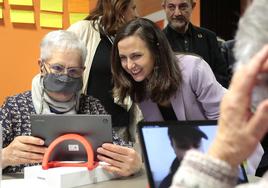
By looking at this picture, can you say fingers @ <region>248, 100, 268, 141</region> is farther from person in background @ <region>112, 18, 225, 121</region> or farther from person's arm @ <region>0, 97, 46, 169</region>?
person in background @ <region>112, 18, 225, 121</region>

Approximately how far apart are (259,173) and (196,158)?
4.02ft

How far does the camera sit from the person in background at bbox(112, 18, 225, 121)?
1956mm

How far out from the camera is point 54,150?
142cm

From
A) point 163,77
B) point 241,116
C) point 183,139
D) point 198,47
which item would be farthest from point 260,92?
point 198,47

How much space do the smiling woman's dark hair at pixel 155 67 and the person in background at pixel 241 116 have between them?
4.18 feet

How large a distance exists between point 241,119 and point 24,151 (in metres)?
0.98

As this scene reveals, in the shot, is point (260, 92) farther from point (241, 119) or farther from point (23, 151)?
point (23, 151)

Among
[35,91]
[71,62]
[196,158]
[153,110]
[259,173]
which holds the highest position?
[196,158]

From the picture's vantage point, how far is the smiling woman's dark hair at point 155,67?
197 centimetres

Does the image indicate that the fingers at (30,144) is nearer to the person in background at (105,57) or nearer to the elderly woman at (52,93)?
the elderly woman at (52,93)

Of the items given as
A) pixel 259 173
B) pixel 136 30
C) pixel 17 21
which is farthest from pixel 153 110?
pixel 17 21

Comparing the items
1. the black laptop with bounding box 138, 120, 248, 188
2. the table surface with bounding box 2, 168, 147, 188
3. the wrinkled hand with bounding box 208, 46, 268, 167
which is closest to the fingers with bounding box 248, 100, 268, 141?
the wrinkled hand with bounding box 208, 46, 268, 167

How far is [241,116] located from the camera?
25.3 inches

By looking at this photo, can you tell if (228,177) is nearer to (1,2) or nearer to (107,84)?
(107,84)
